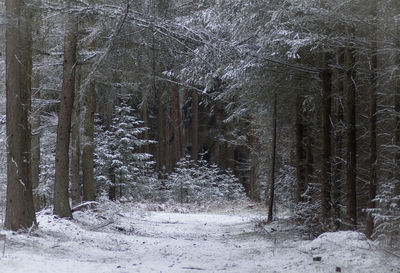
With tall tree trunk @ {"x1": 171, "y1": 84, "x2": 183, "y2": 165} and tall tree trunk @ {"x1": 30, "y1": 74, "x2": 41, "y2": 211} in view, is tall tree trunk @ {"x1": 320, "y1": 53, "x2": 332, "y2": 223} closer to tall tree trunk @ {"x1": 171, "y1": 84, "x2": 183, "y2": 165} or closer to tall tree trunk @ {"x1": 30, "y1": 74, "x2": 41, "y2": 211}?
tall tree trunk @ {"x1": 30, "y1": 74, "x2": 41, "y2": 211}

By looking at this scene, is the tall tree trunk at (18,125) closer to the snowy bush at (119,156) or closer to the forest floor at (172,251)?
the forest floor at (172,251)

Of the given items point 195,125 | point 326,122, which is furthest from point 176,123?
point 326,122

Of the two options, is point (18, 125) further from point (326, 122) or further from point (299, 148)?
point (299, 148)

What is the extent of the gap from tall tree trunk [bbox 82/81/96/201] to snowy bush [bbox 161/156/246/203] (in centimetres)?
1274

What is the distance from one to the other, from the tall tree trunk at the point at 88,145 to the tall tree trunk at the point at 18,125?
5805 mm

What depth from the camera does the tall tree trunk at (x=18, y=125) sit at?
28.3ft

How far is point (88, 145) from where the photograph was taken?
15234 millimetres

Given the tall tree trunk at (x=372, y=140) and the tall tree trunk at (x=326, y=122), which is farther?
the tall tree trunk at (x=326, y=122)

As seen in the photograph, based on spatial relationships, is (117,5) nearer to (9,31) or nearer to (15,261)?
(9,31)

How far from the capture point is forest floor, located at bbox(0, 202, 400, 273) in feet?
21.7

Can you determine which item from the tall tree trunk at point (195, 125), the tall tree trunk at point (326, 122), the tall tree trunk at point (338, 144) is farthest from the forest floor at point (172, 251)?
the tall tree trunk at point (195, 125)

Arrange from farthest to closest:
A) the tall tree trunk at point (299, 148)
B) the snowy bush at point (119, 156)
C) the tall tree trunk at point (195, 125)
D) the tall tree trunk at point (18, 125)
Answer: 1. the tall tree trunk at point (195, 125)
2. the snowy bush at point (119, 156)
3. the tall tree trunk at point (299, 148)
4. the tall tree trunk at point (18, 125)

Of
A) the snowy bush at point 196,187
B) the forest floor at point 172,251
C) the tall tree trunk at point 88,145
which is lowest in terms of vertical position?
the snowy bush at point 196,187

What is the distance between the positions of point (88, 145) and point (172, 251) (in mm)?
6904
